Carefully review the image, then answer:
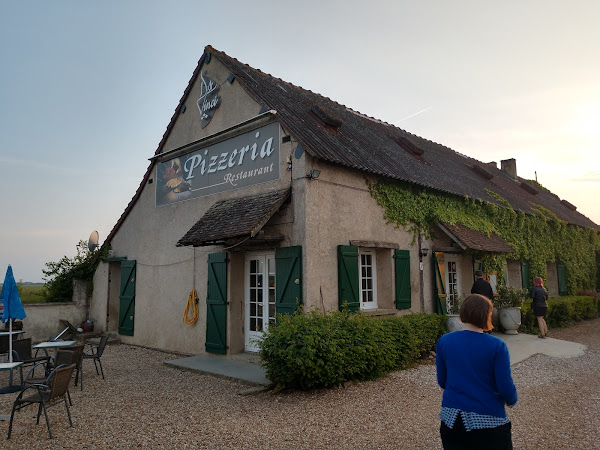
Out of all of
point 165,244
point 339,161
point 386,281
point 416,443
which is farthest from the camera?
point 165,244

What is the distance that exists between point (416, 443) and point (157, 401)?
3.68 m

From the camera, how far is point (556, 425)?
16.3 feet

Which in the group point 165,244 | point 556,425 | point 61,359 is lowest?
point 556,425

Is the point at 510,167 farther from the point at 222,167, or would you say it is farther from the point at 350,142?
the point at 222,167

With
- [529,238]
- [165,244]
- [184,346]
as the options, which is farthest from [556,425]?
[529,238]

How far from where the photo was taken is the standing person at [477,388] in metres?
2.50

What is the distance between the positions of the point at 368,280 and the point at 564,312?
8.31 metres

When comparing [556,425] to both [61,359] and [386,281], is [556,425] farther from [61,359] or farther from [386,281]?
[61,359]

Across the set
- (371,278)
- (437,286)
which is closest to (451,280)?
(437,286)

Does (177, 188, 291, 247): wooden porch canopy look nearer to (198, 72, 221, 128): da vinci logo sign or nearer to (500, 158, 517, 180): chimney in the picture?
(198, 72, 221, 128): da vinci logo sign

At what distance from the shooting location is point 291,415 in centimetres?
536

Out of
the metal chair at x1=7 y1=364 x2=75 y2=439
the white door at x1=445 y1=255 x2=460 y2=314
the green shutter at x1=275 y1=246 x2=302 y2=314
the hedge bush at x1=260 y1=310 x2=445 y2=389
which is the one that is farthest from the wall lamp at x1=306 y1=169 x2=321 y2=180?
the white door at x1=445 y1=255 x2=460 y2=314

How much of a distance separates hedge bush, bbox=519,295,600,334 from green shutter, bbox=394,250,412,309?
4.24 meters

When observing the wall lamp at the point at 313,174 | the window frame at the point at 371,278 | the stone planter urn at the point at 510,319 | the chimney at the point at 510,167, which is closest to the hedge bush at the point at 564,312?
the stone planter urn at the point at 510,319
